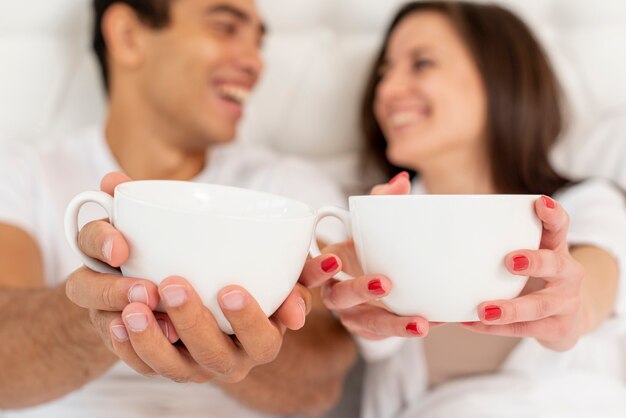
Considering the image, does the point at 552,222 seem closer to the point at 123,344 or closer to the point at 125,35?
the point at 123,344

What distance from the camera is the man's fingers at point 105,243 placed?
484mm

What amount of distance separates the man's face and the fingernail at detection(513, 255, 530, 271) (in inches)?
27.5

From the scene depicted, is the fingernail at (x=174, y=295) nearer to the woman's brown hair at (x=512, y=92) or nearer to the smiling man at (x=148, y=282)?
the smiling man at (x=148, y=282)

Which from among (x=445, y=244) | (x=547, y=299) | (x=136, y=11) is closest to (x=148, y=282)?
(x=445, y=244)

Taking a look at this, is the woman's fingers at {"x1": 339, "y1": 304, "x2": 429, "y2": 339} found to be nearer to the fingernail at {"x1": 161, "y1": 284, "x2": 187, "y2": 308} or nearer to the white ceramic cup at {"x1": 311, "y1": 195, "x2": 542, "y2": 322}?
the white ceramic cup at {"x1": 311, "y1": 195, "x2": 542, "y2": 322}

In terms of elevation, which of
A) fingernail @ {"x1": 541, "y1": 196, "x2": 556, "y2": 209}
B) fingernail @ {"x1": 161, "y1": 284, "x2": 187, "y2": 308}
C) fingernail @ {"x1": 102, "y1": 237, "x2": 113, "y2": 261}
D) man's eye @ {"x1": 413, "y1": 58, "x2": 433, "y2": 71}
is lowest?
man's eye @ {"x1": 413, "y1": 58, "x2": 433, "y2": 71}

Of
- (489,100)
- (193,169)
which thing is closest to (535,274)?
(489,100)

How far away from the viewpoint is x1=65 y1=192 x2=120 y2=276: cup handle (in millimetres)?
518

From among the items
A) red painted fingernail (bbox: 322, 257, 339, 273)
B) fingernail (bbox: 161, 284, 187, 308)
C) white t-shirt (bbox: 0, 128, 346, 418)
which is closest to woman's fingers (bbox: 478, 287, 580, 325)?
red painted fingernail (bbox: 322, 257, 339, 273)

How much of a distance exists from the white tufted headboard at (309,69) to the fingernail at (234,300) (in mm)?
812

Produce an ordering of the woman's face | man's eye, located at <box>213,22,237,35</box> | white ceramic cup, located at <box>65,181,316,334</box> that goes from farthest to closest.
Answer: man's eye, located at <box>213,22,237,35</box> < the woman's face < white ceramic cup, located at <box>65,181,316,334</box>

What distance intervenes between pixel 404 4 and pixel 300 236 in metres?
0.89

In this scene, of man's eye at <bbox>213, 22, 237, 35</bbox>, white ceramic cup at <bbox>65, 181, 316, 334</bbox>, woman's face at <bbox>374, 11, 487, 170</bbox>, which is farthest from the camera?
man's eye at <bbox>213, 22, 237, 35</bbox>

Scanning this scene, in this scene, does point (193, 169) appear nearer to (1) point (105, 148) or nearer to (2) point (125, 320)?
(1) point (105, 148)
